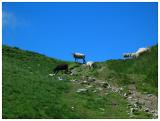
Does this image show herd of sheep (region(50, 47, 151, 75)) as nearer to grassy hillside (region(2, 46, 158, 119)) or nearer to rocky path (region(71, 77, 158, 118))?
grassy hillside (region(2, 46, 158, 119))

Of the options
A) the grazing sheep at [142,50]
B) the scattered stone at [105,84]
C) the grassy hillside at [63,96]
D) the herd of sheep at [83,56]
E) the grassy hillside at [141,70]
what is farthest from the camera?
the grazing sheep at [142,50]

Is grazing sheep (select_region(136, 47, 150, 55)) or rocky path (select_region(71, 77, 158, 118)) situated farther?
grazing sheep (select_region(136, 47, 150, 55))

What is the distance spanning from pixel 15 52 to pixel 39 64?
220 inches

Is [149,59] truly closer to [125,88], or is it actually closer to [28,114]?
[125,88]

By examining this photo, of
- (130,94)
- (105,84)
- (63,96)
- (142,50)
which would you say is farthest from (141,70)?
(63,96)

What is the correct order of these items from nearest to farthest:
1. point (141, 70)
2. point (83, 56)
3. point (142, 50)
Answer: point (141, 70), point (142, 50), point (83, 56)

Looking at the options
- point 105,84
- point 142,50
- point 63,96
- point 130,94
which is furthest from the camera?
point 142,50

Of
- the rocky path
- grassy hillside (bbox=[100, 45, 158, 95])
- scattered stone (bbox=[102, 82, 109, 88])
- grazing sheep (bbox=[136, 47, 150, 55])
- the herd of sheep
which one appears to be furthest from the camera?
grazing sheep (bbox=[136, 47, 150, 55])

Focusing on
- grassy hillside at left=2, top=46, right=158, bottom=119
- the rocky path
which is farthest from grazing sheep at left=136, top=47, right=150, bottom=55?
the rocky path

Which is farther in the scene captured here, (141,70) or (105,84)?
(141,70)

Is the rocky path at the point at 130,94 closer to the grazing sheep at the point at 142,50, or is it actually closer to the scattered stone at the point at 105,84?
the scattered stone at the point at 105,84

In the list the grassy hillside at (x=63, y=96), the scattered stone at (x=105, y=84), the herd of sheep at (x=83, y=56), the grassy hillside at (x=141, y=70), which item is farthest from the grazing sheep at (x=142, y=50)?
the scattered stone at (x=105, y=84)

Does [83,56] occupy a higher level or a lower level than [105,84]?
higher

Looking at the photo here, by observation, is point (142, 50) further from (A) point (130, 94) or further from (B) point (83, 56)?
(A) point (130, 94)
